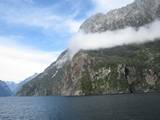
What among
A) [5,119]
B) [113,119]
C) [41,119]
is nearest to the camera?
[113,119]

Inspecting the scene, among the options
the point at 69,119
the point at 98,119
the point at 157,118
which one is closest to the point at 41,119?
the point at 69,119

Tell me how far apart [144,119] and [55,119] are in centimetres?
4087

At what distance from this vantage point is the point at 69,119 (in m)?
131

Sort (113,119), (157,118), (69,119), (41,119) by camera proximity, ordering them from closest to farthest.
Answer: (157,118)
(113,119)
(69,119)
(41,119)

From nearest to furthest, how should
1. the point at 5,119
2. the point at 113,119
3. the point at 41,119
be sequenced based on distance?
1. the point at 113,119
2. the point at 41,119
3. the point at 5,119

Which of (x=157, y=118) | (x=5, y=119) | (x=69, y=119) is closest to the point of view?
(x=157, y=118)

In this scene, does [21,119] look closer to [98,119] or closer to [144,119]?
[98,119]

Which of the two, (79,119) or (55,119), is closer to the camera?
(79,119)

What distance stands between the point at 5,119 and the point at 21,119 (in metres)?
9.41

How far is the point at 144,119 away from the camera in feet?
375

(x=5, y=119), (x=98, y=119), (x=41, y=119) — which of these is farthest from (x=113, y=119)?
(x=5, y=119)

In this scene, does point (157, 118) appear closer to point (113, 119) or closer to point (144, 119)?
point (144, 119)

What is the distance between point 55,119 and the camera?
444 ft

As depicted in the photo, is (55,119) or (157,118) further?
(55,119)
